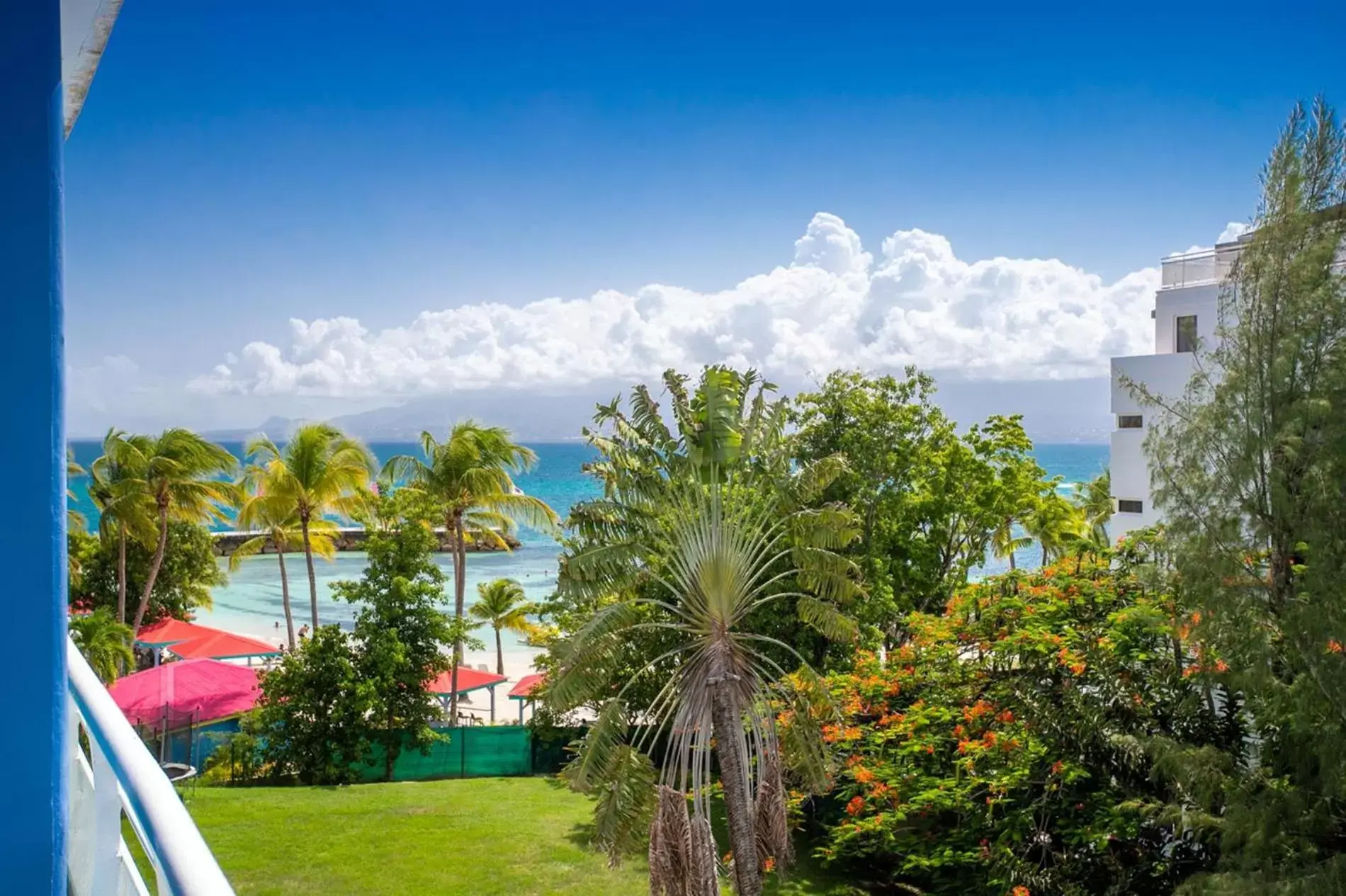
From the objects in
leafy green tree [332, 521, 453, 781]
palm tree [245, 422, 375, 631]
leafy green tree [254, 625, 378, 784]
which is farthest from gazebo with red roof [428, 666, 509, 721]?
leafy green tree [254, 625, 378, 784]

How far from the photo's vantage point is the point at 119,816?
1312 millimetres

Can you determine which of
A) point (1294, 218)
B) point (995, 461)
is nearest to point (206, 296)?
point (995, 461)

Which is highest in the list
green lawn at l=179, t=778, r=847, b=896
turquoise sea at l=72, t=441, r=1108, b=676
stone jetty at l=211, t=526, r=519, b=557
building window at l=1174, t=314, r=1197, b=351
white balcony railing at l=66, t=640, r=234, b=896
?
building window at l=1174, t=314, r=1197, b=351

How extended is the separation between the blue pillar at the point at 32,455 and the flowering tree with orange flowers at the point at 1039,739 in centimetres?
667

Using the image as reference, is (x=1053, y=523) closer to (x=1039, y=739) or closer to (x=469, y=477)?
(x=469, y=477)

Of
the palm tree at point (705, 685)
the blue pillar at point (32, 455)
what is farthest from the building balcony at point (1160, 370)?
the blue pillar at point (32, 455)

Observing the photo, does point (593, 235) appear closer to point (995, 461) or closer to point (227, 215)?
point (227, 215)

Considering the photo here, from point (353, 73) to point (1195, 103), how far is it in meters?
51.7

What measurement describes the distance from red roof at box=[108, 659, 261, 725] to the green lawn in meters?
2.15

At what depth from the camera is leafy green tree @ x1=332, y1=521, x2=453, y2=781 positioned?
17.1 m

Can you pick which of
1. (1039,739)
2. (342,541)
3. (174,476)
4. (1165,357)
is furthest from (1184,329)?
(342,541)

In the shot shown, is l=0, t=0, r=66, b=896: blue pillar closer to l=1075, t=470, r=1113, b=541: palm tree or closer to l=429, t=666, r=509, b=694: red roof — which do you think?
l=429, t=666, r=509, b=694: red roof

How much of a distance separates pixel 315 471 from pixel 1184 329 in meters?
19.4

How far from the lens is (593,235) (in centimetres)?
10694
